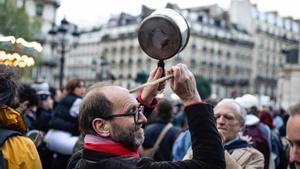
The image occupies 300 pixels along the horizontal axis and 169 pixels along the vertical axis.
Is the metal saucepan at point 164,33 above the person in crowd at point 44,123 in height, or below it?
above

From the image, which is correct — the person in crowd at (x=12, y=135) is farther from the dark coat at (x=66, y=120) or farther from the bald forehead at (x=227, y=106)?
the dark coat at (x=66, y=120)

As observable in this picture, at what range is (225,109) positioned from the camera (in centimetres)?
538

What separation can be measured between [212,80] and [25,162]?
7857cm

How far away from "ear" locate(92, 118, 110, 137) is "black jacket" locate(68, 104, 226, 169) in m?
0.15

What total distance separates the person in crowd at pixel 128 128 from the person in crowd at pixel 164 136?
469cm

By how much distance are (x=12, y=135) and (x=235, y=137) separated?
7.98 feet

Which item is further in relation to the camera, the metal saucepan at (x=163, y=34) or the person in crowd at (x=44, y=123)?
the person in crowd at (x=44, y=123)

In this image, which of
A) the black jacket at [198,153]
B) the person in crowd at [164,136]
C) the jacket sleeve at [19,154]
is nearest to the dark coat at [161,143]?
the person in crowd at [164,136]

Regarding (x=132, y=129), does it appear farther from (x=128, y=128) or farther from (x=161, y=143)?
(x=161, y=143)

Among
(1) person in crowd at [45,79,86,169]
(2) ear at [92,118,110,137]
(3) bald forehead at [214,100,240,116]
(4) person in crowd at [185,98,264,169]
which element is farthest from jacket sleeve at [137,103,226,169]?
(1) person in crowd at [45,79,86,169]

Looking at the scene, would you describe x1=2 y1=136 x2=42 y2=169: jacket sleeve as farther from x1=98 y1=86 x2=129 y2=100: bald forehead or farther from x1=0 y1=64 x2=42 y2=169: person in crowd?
x1=98 y1=86 x2=129 y2=100: bald forehead

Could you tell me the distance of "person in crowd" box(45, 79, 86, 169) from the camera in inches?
283

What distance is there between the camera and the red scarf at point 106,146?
2.91m

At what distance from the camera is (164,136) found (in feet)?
25.5
